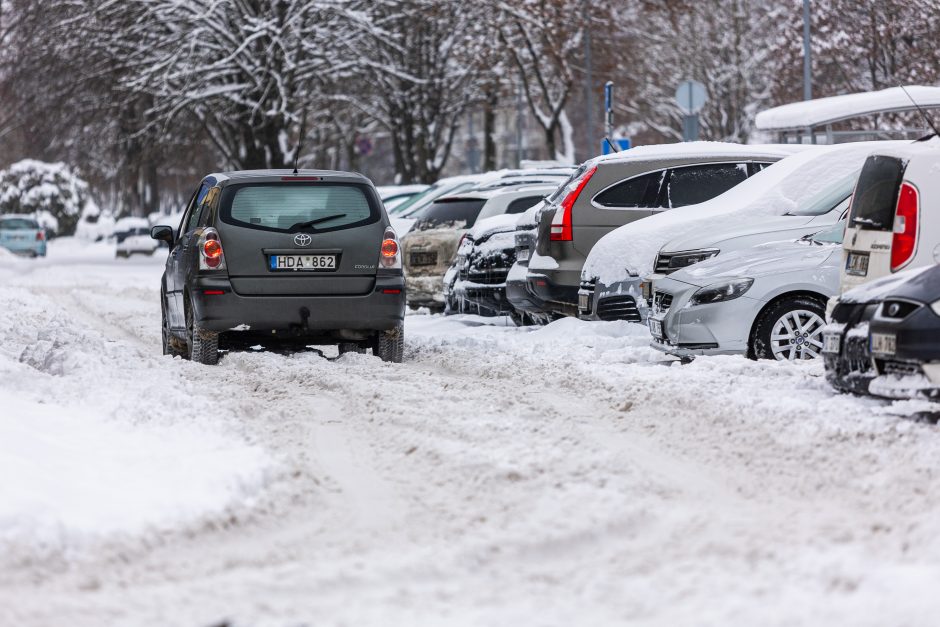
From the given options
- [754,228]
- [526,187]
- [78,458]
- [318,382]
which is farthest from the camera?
[526,187]

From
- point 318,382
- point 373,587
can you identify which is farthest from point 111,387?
point 373,587

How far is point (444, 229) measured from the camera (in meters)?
17.8

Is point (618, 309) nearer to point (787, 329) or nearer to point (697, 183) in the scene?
point (697, 183)

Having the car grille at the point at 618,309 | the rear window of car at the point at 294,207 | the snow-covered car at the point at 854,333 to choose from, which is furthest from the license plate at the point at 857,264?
the rear window of car at the point at 294,207

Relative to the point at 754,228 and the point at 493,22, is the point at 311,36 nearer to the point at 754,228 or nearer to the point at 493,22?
the point at 493,22

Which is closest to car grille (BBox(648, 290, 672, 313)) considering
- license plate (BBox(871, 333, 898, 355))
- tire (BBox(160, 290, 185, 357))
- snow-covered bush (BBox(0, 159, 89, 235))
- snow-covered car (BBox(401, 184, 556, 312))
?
license plate (BBox(871, 333, 898, 355))

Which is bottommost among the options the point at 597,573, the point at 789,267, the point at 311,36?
the point at 597,573

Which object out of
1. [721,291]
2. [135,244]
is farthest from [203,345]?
[135,244]

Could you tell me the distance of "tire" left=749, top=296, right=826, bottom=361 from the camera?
1073 cm

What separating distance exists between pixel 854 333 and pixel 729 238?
12.3ft

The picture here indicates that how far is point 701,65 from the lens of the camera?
178 feet

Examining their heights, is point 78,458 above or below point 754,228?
below

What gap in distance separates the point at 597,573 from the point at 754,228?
23.9 ft

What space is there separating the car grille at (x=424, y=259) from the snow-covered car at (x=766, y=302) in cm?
682
